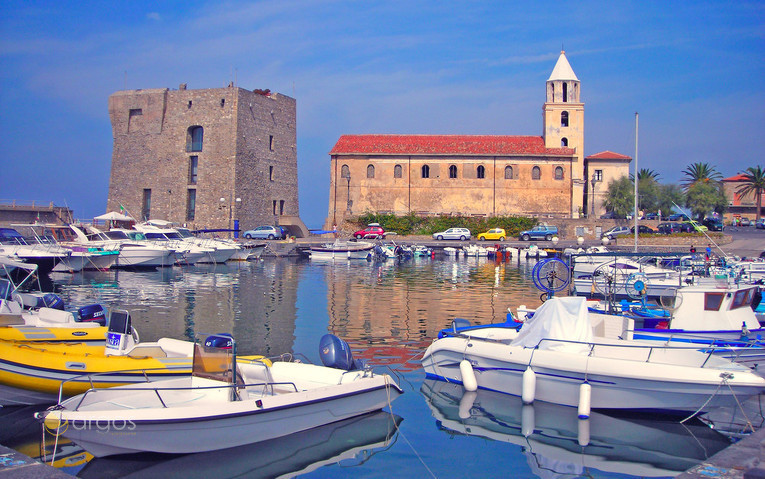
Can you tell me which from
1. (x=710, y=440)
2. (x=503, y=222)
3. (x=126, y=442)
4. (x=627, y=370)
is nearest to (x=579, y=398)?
(x=627, y=370)

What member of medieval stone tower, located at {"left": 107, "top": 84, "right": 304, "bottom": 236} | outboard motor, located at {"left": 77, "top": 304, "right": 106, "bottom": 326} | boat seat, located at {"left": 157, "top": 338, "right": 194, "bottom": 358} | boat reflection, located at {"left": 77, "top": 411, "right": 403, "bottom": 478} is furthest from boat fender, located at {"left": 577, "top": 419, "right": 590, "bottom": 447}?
medieval stone tower, located at {"left": 107, "top": 84, "right": 304, "bottom": 236}

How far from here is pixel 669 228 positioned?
135 feet

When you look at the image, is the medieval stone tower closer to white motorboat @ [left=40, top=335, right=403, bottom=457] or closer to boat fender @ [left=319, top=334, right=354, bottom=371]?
boat fender @ [left=319, top=334, right=354, bottom=371]

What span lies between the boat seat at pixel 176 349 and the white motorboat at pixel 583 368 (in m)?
3.68

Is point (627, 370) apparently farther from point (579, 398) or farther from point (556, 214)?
point (556, 214)

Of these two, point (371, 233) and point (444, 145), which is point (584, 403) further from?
point (444, 145)

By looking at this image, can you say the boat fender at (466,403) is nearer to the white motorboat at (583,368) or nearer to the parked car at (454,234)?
the white motorboat at (583,368)

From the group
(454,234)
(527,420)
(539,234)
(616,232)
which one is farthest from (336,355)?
(616,232)

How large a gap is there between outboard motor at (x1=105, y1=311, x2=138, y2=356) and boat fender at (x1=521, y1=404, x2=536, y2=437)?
216 inches

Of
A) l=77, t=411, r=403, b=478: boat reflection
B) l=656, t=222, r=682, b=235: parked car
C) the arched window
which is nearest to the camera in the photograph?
l=77, t=411, r=403, b=478: boat reflection

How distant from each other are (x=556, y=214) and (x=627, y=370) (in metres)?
40.2

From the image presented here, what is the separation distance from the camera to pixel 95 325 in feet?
33.6

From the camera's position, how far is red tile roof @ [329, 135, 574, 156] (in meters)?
47.8

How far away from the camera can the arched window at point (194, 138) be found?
41938 millimetres
